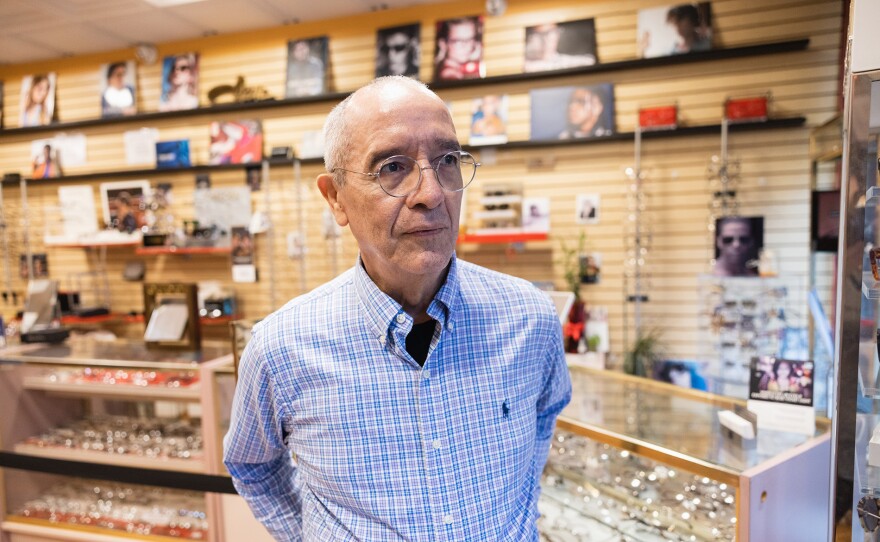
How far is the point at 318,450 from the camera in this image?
1311 millimetres

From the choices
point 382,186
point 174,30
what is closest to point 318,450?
point 382,186

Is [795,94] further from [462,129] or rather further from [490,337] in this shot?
[490,337]

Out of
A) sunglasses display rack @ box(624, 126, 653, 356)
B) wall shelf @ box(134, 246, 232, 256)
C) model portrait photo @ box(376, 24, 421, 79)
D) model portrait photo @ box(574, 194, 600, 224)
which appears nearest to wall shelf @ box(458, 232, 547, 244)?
model portrait photo @ box(574, 194, 600, 224)

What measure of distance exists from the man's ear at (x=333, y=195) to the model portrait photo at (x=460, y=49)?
11.8 feet

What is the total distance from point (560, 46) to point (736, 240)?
6.54 feet

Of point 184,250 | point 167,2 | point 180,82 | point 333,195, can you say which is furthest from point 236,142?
point 333,195

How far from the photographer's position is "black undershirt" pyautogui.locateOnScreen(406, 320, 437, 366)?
1355 millimetres

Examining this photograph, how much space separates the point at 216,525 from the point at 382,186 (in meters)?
2.27

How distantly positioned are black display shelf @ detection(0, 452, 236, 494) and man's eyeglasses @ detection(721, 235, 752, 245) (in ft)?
11.2

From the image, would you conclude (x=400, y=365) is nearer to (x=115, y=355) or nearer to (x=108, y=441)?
(x=115, y=355)

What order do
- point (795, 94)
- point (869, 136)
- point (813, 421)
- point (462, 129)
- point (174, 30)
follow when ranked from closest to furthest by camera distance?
point (869, 136) → point (813, 421) → point (795, 94) → point (462, 129) → point (174, 30)

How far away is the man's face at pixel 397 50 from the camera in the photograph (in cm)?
476

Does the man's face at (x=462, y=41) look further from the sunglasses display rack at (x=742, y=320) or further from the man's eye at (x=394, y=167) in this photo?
the man's eye at (x=394, y=167)

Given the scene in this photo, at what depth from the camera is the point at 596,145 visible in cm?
449
